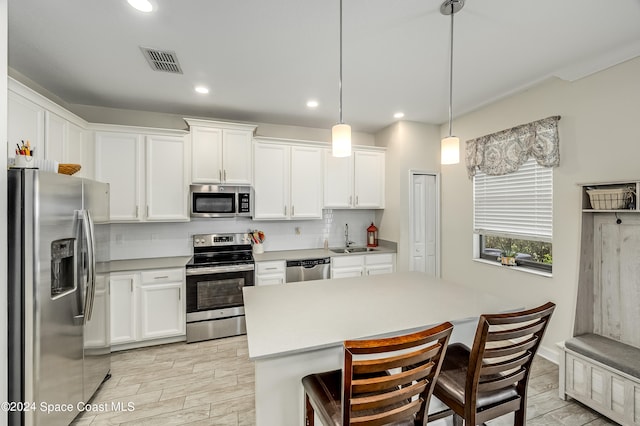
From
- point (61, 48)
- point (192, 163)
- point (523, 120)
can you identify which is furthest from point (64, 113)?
point (523, 120)

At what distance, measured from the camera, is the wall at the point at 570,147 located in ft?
7.34

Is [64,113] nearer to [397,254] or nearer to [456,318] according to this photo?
[456,318]

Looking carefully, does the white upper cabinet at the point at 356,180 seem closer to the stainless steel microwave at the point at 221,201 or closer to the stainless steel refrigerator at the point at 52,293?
the stainless steel microwave at the point at 221,201

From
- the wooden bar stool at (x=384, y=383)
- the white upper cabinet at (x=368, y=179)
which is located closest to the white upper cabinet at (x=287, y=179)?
the white upper cabinet at (x=368, y=179)

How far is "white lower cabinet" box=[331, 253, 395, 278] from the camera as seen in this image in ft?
12.3

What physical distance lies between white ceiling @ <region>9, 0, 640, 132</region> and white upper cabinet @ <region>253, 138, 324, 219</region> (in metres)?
0.71

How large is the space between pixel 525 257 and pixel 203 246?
3.97 m

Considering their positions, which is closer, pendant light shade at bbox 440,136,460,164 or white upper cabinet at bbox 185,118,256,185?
pendant light shade at bbox 440,136,460,164

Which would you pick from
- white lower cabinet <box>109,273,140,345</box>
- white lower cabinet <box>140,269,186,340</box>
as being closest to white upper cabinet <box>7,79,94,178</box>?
white lower cabinet <box>109,273,140,345</box>

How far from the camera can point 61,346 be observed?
68.3 inches

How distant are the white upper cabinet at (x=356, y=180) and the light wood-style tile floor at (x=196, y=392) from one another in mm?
2355

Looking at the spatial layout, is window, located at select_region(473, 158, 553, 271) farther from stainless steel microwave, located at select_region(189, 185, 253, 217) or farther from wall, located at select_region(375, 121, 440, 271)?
stainless steel microwave, located at select_region(189, 185, 253, 217)

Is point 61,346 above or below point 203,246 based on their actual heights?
below

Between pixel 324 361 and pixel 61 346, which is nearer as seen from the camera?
pixel 324 361
